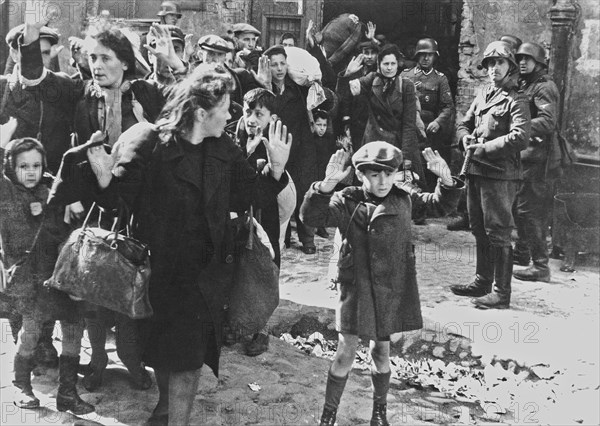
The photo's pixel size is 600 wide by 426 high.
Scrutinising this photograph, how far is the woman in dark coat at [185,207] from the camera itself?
4.49 meters

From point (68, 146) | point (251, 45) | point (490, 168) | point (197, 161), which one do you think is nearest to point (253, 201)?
point (197, 161)

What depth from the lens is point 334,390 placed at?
500 cm

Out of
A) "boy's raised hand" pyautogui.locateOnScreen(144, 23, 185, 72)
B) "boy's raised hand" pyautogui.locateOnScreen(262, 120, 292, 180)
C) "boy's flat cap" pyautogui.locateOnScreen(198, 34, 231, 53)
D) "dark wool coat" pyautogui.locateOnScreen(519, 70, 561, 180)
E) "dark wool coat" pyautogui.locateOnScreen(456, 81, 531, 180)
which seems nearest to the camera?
"boy's raised hand" pyautogui.locateOnScreen(262, 120, 292, 180)

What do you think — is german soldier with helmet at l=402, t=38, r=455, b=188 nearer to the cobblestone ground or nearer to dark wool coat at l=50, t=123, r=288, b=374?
the cobblestone ground

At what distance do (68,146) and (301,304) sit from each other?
259 cm

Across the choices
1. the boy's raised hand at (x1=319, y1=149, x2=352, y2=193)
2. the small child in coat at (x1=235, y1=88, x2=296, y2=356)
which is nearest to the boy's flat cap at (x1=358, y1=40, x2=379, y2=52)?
the small child in coat at (x1=235, y1=88, x2=296, y2=356)

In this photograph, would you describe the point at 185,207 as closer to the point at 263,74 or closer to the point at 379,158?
the point at 379,158

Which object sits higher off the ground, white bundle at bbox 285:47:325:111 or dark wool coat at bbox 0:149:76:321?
white bundle at bbox 285:47:325:111

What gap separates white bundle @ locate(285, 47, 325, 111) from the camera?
860 centimetres

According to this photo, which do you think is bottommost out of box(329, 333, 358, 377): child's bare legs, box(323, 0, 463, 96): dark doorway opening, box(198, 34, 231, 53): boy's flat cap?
box(329, 333, 358, 377): child's bare legs

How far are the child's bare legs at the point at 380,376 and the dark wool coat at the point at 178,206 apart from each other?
971mm

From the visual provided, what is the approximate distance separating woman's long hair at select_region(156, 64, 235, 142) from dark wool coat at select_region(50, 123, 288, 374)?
0.09 meters

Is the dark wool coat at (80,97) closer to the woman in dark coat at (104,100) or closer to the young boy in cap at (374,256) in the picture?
the woman in dark coat at (104,100)

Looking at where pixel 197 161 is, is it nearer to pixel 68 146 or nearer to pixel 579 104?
pixel 68 146
